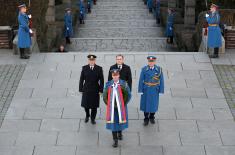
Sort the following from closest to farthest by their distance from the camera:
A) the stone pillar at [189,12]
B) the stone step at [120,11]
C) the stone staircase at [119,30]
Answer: the stone staircase at [119,30] → the stone pillar at [189,12] → the stone step at [120,11]

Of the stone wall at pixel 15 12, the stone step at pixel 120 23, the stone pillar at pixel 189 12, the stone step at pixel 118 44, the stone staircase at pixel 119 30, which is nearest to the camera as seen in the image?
the stone wall at pixel 15 12

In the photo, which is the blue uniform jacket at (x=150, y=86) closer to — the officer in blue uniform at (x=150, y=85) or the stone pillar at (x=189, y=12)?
the officer in blue uniform at (x=150, y=85)

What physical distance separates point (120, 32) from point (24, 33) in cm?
834

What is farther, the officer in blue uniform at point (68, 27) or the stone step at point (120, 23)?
the stone step at point (120, 23)

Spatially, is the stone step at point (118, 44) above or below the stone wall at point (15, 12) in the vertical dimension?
below

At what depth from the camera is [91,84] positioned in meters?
10.9

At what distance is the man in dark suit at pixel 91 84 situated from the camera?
10.9 metres

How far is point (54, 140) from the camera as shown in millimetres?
10742

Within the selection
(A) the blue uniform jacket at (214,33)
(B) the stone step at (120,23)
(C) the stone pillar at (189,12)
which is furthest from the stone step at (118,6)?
(A) the blue uniform jacket at (214,33)

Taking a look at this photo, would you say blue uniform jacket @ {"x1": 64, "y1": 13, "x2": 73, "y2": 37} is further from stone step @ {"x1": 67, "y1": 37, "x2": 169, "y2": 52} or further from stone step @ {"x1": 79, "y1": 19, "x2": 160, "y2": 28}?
stone step @ {"x1": 79, "y1": 19, "x2": 160, "y2": 28}

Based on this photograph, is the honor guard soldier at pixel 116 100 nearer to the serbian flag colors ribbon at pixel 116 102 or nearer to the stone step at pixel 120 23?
the serbian flag colors ribbon at pixel 116 102

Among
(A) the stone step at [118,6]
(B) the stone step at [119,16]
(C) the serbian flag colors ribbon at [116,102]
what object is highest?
(C) the serbian flag colors ribbon at [116,102]

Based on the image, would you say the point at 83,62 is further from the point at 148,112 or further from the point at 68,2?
the point at 68,2

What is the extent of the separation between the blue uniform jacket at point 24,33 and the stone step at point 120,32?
7.38 meters
